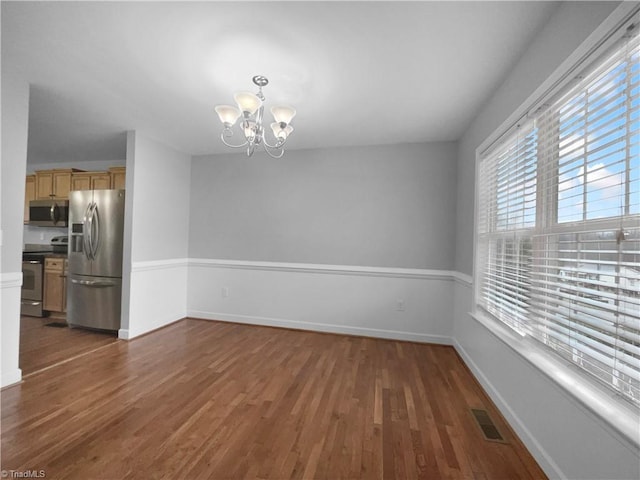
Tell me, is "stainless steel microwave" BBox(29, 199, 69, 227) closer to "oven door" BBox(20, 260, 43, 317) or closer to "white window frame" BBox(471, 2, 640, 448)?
"oven door" BBox(20, 260, 43, 317)

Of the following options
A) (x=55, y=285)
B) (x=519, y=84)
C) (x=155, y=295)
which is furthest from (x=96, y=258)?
(x=519, y=84)

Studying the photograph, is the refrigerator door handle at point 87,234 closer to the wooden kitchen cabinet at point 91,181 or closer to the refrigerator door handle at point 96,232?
the refrigerator door handle at point 96,232

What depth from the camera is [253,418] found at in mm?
1937

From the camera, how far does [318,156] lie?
152 inches

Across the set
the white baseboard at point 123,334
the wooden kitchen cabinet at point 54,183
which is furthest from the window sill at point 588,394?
the wooden kitchen cabinet at point 54,183

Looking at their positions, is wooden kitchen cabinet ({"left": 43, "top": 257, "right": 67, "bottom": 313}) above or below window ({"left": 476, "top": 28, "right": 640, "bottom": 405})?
below

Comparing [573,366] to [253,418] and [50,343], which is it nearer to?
[253,418]

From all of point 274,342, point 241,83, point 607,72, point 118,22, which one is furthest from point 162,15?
point 274,342

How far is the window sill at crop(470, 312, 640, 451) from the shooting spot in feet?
3.34

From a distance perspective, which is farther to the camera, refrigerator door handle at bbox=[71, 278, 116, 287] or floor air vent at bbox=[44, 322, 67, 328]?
floor air vent at bbox=[44, 322, 67, 328]

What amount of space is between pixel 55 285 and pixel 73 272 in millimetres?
850

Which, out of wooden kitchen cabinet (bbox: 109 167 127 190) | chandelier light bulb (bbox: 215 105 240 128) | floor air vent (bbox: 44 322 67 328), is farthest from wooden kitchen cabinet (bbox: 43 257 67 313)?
chandelier light bulb (bbox: 215 105 240 128)

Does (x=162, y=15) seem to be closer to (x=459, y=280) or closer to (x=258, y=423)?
(x=258, y=423)

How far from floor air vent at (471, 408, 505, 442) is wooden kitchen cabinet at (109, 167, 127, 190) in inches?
197
